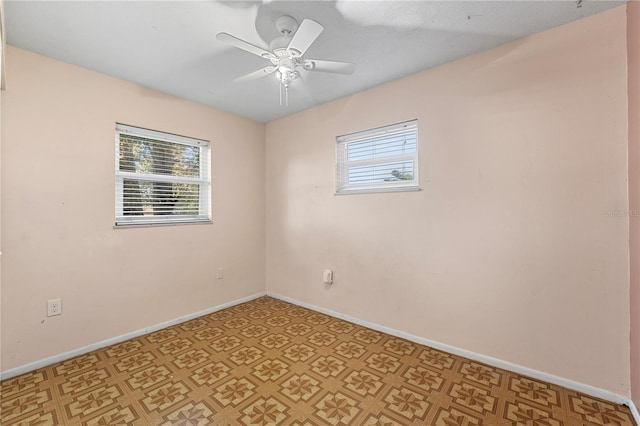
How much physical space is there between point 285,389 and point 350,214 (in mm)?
1682

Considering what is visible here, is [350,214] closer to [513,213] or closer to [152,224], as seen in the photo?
[513,213]

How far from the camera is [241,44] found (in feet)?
5.06

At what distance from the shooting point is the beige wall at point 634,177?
1547mm

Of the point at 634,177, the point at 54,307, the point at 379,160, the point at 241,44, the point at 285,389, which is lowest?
the point at 285,389

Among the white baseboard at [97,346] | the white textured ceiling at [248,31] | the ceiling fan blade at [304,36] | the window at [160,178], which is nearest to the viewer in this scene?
the ceiling fan blade at [304,36]

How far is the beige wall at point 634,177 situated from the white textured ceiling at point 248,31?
0.23 meters

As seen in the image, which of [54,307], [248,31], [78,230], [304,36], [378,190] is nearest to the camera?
[304,36]

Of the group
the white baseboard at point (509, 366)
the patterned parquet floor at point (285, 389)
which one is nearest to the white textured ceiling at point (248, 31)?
the patterned parquet floor at point (285, 389)

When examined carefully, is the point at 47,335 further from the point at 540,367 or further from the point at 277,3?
the point at 540,367

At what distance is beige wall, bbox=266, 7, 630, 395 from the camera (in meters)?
1.74

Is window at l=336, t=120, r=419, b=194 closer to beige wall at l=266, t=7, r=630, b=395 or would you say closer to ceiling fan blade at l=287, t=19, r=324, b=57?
beige wall at l=266, t=7, r=630, b=395

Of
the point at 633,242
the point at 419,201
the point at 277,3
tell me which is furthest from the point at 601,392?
the point at 277,3

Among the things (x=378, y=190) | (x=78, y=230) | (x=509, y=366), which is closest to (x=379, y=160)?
(x=378, y=190)

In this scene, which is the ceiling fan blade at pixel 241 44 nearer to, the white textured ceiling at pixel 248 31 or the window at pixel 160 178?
the white textured ceiling at pixel 248 31
